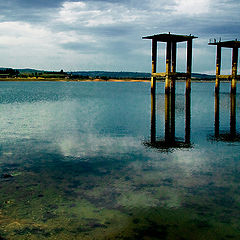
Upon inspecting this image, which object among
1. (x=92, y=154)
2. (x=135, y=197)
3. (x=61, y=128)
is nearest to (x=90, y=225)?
(x=135, y=197)

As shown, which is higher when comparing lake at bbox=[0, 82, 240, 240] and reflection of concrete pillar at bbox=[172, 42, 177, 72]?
reflection of concrete pillar at bbox=[172, 42, 177, 72]

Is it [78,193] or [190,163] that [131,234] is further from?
[190,163]

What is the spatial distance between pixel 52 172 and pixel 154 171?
4346 mm

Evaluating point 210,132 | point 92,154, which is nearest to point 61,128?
point 92,154

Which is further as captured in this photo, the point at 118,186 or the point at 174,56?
the point at 174,56

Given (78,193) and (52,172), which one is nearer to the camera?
(78,193)

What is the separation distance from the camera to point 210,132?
23.4 meters

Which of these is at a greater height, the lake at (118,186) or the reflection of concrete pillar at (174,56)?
the reflection of concrete pillar at (174,56)

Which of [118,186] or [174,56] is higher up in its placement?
[174,56]

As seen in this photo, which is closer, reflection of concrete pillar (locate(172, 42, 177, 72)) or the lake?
the lake

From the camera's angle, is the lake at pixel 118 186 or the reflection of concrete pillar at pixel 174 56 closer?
the lake at pixel 118 186

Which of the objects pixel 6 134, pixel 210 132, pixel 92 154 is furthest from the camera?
pixel 210 132

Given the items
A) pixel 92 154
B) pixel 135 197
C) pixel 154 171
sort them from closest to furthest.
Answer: pixel 135 197, pixel 154 171, pixel 92 154

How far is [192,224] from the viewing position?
8.52 meters
